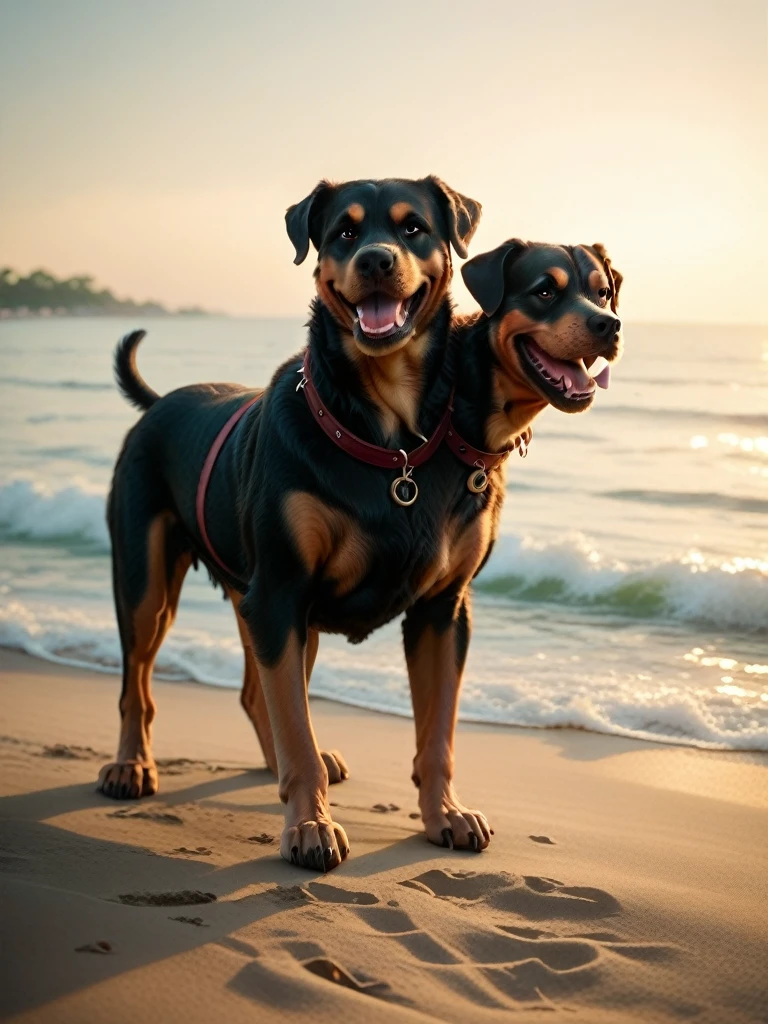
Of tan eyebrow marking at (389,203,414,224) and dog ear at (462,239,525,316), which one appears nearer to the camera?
tan eyebrow marking at (389,203,414,224)

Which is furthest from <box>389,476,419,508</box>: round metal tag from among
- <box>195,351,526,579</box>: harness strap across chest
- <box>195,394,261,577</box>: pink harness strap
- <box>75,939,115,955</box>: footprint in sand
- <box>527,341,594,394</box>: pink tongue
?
<box>75,939,115,955</box>: footprint in sand

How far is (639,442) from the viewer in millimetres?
15844

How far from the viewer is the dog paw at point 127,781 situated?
4184mm

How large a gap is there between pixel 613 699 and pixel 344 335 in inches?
123

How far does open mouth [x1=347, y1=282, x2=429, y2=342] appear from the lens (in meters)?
3.40

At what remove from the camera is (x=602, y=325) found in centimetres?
351

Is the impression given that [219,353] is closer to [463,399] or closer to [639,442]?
[639,442]

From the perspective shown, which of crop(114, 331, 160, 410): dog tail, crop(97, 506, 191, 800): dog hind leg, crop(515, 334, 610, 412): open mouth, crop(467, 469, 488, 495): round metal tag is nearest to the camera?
crop(515, 334, 610, 412): open mouth

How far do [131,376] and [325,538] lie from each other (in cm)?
186

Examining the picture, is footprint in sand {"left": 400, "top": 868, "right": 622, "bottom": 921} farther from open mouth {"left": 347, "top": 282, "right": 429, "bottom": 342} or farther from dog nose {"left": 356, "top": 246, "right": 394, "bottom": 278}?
dog nose {"left": 356, "top": 246, "right": 394, "bottom": 278}

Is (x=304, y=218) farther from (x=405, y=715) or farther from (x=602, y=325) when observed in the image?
(x=405, y=715)

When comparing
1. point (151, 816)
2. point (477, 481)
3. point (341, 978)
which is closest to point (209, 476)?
point (477, 481)

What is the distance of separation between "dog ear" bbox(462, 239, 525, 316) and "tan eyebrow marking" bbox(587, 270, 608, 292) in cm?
24

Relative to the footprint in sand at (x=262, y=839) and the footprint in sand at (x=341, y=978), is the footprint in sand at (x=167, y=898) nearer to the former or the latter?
the footprint in sand at (x=341, y=978)
